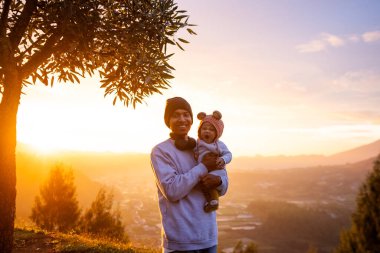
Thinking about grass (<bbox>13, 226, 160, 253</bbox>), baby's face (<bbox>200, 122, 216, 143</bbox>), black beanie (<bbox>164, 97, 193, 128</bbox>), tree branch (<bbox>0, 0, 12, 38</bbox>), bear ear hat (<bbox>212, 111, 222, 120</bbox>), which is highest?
tree branch (<bbox>0, 0, 12, 38</bbox>)

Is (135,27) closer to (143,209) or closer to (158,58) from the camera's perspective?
(158,58)

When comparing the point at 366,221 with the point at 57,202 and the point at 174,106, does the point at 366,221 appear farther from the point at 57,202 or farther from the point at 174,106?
the point at 57,202

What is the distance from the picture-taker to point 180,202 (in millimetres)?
3566

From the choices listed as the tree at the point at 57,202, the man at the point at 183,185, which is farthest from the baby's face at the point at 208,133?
the tree at the point at 57,202

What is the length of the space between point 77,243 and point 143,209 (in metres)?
145

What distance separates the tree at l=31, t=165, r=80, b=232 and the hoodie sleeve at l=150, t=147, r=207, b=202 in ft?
107

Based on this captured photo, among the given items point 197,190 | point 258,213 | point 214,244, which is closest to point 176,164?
point 197,190

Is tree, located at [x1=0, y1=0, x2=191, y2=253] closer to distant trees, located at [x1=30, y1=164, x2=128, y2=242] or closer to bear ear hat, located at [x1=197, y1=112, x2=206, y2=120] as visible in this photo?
bear ear hat, located at [x1=197, y1=112, x2=206, y2=120]

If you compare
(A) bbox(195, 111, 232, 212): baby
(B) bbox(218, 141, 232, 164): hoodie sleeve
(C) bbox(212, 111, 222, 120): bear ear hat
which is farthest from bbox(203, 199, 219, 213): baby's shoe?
(C) bbox(212, 111, 222, 120): bear ear hat

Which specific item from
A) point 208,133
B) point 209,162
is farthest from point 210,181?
point 208,133

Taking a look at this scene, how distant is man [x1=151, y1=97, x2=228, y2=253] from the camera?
3.47m

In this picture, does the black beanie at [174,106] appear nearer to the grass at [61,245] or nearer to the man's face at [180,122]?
the man's face at [180,122]

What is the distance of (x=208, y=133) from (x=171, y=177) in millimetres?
924

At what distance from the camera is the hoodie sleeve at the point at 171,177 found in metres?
3.41
